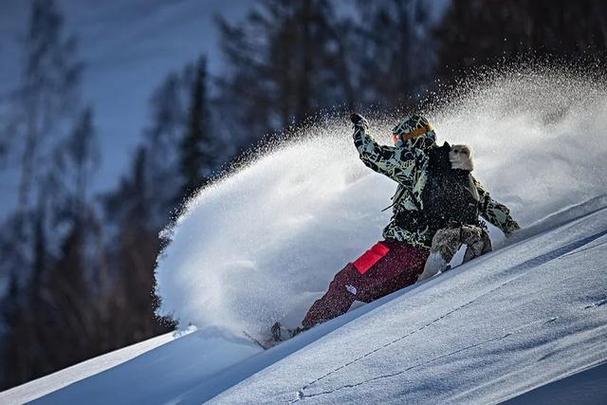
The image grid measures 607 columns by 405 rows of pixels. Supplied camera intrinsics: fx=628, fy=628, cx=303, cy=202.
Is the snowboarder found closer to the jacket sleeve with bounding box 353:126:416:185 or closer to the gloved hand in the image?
the jacket sleeve with bounding box 353:126:416:185

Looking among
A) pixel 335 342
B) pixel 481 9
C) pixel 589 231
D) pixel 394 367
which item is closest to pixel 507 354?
pixel 394 367

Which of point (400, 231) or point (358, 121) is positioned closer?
point (400, 231)

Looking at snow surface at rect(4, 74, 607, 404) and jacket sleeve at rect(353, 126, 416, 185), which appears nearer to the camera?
snow surface at rect(4, 74, 607, 404)

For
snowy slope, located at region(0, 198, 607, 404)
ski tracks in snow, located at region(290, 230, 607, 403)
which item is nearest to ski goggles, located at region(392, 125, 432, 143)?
snowy slope, located at region(0, 198, 607, 404)

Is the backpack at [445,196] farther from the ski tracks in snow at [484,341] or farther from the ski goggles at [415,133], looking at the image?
the ski tracks in snow at [484,341]

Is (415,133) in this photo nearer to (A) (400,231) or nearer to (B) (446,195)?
(B) (446,195)

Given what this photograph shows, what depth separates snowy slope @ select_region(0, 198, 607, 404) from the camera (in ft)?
6.72

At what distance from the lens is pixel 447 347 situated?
239 centimetres

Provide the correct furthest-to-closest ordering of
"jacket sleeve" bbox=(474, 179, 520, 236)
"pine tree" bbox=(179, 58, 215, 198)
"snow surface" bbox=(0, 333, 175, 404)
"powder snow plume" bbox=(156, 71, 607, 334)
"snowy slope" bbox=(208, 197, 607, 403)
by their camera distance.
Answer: "pine tree" bbox=(179, 58, 215, 198) → "powder snow plume" bbox=(156, 71, 607, 334) → "jacket sleeve" bbox=(474, 179, 520, 236) → "snow surface" bbox=(0, 333, 175, 404) → "snowy slope" bbox=(208, 197, 607, 403)

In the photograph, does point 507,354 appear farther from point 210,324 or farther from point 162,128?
point 162,128

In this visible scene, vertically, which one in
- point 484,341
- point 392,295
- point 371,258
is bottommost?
point 484,341

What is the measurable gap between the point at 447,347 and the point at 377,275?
2003 mm

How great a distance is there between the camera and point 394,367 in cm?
240

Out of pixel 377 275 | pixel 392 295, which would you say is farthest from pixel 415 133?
pixel 392 295
